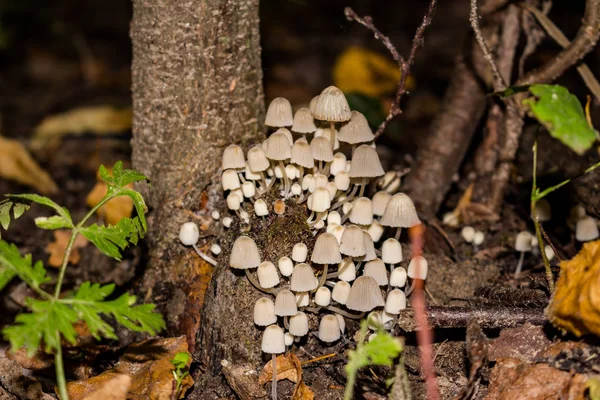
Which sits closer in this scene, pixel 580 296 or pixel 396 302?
pixel 580 296

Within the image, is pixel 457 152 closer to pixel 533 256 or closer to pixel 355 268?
pixel 533 256

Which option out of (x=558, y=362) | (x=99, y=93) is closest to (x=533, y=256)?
(x=558, y=362)

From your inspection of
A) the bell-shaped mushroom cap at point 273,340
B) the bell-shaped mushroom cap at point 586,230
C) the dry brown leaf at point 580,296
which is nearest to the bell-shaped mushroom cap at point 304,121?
the bell-shaped mushroom cap at point 273,340

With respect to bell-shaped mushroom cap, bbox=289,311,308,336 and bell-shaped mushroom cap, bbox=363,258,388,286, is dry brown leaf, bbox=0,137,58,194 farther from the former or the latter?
bell-shaped mushroom cap, bbox=363,258,388,286

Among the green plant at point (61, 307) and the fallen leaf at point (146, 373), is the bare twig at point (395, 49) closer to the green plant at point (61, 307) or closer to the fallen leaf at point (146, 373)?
the green plant at point (61, 307)

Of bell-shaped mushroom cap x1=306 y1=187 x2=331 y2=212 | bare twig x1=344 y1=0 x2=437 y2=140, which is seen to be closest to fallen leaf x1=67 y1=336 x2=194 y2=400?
bell-shaped mushroom cap x1=306 y1=187 x2=331 y2=212

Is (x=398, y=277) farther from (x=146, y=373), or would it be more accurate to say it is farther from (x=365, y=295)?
(x=146, y=373)

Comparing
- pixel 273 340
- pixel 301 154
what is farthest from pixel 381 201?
pixel 273 340
